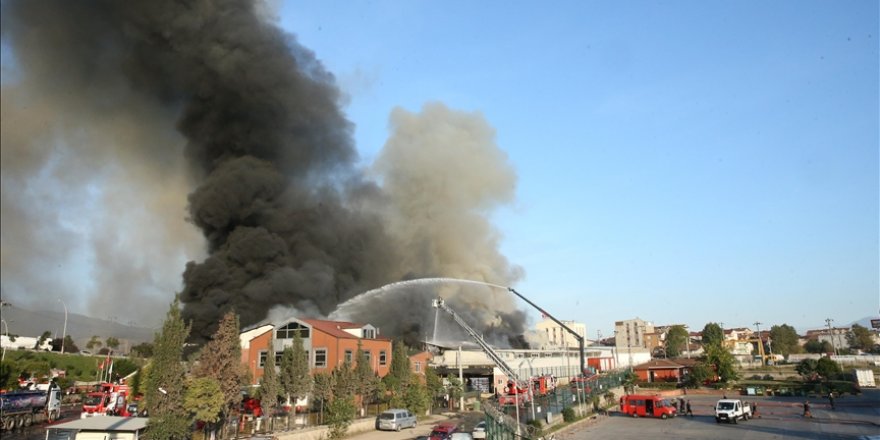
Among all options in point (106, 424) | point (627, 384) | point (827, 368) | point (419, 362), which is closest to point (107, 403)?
point (106, 424)

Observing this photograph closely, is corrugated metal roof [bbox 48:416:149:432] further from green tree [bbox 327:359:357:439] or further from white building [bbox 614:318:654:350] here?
white building [bbox 614:318:654:350]

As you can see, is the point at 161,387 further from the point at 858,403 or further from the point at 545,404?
the point at 858,403

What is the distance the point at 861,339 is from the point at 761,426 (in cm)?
12005

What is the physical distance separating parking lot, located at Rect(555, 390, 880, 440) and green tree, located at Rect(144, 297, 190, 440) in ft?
53.0

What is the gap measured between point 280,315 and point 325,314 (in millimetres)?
6470

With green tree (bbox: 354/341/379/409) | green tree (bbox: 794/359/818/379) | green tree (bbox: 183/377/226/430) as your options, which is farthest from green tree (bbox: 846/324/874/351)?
green tree (bbox: 183/377/226/430)

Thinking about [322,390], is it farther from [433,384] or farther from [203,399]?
[433,384]

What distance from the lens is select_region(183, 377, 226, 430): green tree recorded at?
63.3 feet

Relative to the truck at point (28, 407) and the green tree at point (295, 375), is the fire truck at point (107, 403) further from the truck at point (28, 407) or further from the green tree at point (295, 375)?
the green tree at point (295, 375)

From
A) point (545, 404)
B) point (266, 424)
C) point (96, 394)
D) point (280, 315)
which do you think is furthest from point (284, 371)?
point (280, 315)

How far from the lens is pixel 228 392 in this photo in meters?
21.7

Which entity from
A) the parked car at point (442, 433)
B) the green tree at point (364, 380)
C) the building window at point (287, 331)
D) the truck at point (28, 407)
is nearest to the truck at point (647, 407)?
the parked car at point (442, 433)

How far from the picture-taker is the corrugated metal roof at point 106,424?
661 inches

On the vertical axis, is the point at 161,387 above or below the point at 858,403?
above
